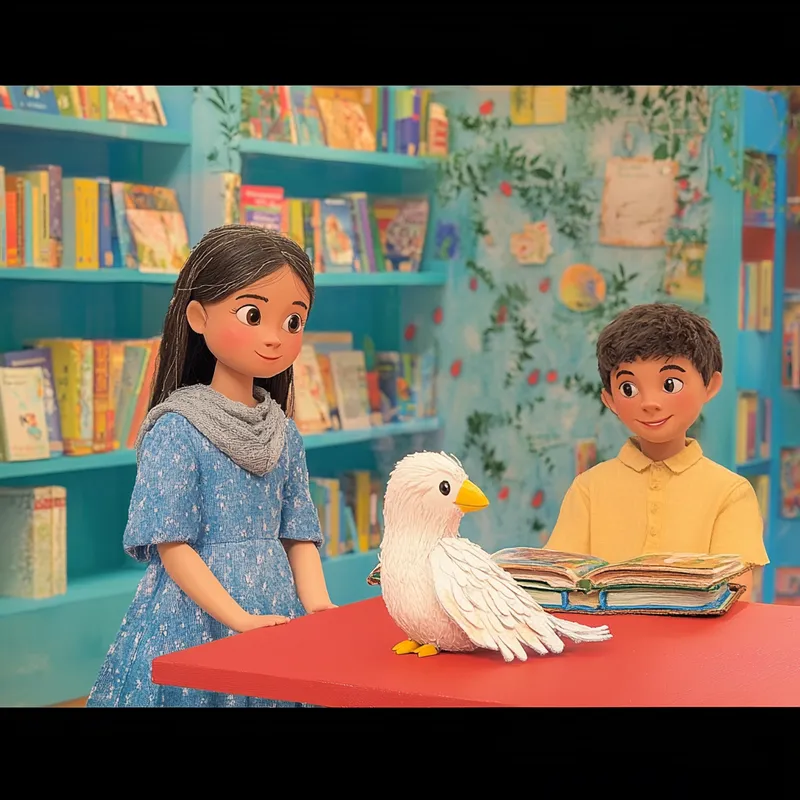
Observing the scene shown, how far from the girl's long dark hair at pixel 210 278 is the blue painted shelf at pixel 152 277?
123cm

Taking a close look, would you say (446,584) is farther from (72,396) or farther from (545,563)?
(72,396)

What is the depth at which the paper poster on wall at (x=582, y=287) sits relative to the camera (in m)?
3.97

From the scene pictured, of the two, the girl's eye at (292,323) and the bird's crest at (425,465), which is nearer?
the bird's crest at (425,465)

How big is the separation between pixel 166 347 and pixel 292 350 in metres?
0.19

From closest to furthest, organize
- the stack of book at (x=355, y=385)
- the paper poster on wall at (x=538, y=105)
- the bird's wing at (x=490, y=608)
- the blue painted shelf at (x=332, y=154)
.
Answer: the bird's wing at (x=490, y=608), the blue painted shelf at (x=332, y=154), the paper poster on wall at (x=538, y=105), the stack of book at (x=355, y=385)

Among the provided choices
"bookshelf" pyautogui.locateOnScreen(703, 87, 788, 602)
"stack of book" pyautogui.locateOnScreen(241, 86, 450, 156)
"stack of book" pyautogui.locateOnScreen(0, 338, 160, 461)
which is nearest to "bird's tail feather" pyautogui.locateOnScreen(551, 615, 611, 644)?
"stack of book" pyautogui.locateOnScreen(0, 338, 160, 461)

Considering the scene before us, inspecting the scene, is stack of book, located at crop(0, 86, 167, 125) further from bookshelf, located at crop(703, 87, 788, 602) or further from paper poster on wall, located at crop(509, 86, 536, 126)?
bookshelf, located at crop(703, 87, 788, 602)

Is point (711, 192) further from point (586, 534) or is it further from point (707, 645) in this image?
point (707, 645)

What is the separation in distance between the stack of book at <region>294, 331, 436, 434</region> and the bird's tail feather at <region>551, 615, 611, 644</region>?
245 centimetres

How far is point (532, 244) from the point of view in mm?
4055

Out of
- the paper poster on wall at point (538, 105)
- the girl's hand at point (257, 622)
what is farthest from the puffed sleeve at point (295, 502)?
the paper poster on wall at point (538, 105)

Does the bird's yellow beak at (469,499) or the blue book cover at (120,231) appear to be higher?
the blue book cover at (120,231)

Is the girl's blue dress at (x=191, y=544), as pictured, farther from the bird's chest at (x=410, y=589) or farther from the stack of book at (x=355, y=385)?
the stack of book at (x=355, y=385)

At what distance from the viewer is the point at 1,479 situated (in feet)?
10.8
